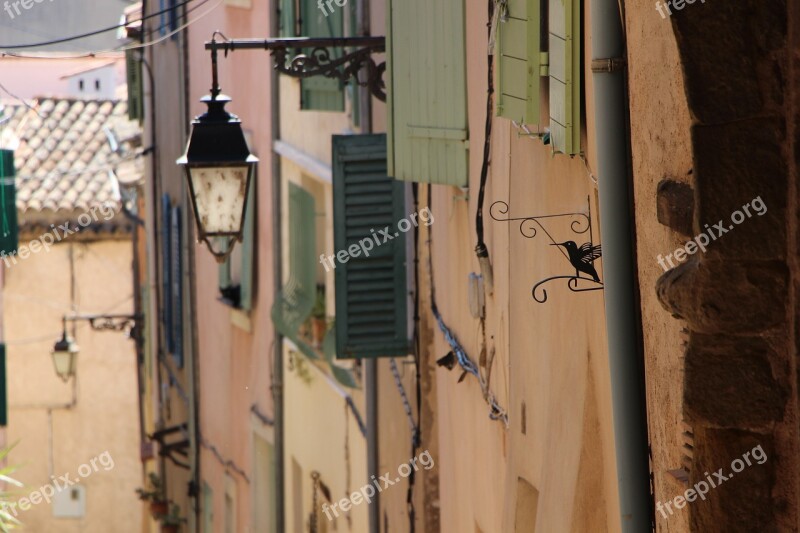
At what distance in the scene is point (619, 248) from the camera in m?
3.51

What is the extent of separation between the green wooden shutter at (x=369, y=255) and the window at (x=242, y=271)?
15.3ft

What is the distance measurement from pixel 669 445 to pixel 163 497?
18327 millimetres

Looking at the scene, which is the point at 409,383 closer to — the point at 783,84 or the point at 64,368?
the point at 783,84

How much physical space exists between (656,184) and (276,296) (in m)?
9.16

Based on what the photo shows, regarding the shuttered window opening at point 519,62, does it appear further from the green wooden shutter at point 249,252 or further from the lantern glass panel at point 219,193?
the green wooden shutter at point 249,252

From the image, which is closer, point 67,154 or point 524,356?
point 524,356

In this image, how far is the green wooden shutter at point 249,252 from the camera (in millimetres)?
13711

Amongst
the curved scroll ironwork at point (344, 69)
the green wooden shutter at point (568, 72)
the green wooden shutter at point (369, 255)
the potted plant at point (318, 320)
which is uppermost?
the curved scroll ironwork at point (344, 69)

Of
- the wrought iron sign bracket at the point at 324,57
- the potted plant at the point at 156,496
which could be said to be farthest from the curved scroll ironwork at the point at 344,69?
the potted plant at the point at 156,496

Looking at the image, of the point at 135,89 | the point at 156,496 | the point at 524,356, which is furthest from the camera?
the point at 135,89

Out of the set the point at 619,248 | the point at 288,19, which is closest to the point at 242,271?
the point at 288,19

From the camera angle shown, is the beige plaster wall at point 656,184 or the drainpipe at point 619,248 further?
the drainpipe at point 619,248

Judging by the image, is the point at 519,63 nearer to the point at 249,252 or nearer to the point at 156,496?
the point at 249,252

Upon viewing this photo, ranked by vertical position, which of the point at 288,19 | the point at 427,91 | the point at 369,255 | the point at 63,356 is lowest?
the point at 63,356
